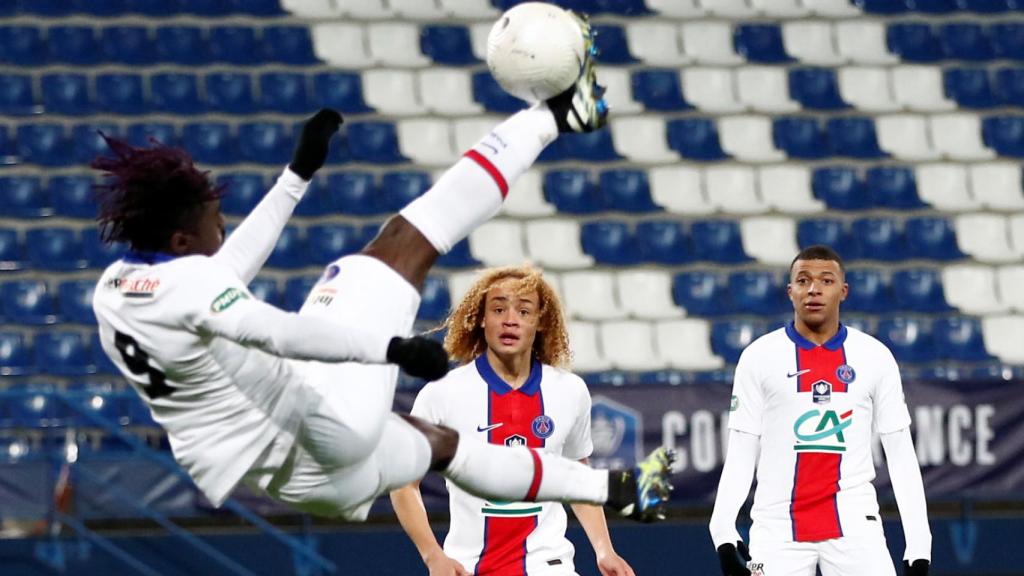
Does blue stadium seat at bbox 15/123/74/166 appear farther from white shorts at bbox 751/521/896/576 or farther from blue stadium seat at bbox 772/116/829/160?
white shorts at bbox 751/521/896/576

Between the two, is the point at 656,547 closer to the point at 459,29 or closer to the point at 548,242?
the point at 548,242

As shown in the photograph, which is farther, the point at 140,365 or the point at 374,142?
the point at 374,142

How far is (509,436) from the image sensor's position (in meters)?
5.84

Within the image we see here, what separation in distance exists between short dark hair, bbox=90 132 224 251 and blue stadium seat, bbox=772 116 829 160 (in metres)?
9.79

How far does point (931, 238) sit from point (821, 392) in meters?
7.61

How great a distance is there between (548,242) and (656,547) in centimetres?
359

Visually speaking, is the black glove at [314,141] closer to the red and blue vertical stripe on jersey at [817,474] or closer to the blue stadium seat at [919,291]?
the red and blue vertical stripe on jersey at [817,474]

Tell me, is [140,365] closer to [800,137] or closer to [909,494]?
[909,494]

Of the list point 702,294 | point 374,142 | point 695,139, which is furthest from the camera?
point 695,139

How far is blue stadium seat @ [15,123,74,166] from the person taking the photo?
13.2 metres

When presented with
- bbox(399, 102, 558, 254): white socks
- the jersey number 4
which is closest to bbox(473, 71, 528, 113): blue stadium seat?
bbox(399, 102, 558, 254): white socks

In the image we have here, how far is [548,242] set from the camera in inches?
520

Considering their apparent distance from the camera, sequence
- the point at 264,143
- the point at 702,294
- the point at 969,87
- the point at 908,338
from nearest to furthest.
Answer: the point at 908,338, the point at 702,294, the point at 264,143, the point at 969,87

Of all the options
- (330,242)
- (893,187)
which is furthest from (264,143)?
(893,187)
